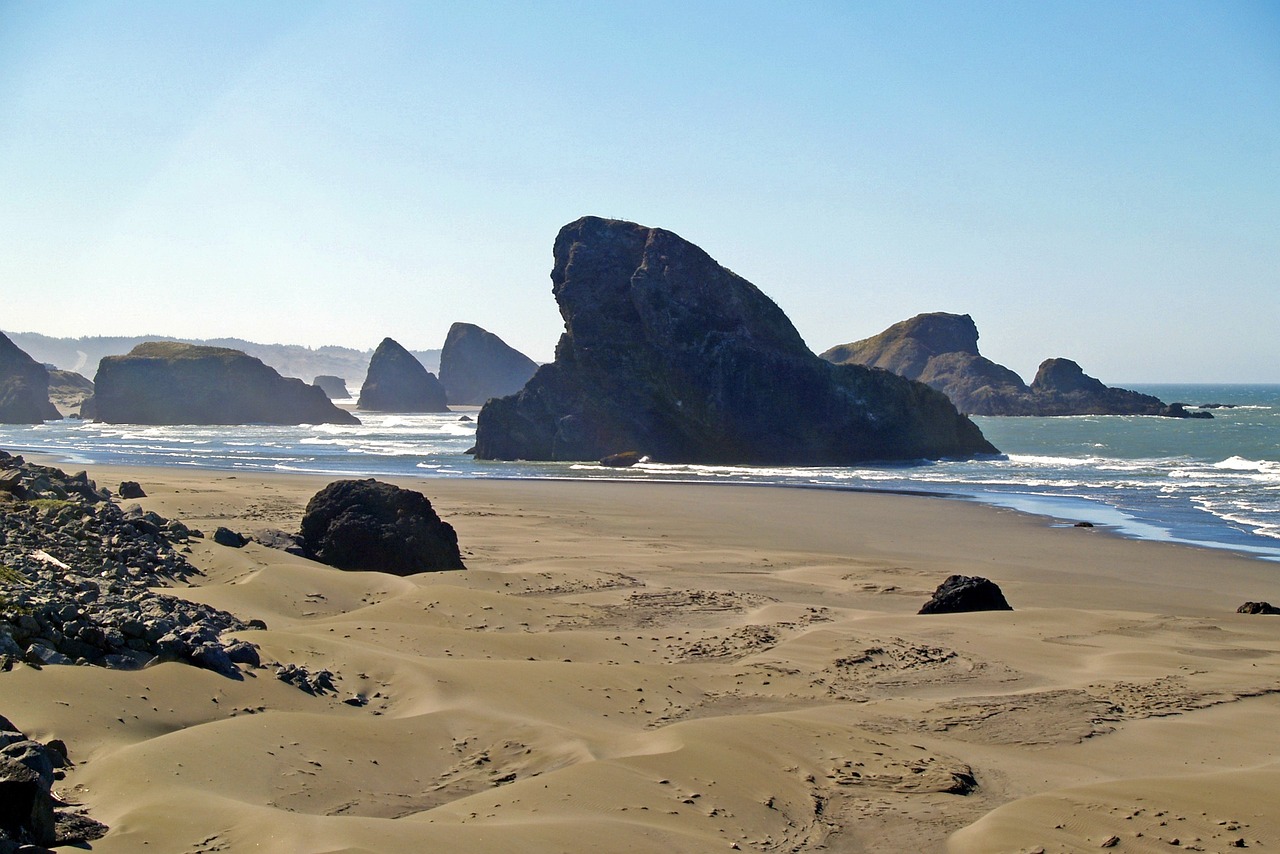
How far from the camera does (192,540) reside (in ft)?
39.5

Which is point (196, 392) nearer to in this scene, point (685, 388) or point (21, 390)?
point (21, 390)

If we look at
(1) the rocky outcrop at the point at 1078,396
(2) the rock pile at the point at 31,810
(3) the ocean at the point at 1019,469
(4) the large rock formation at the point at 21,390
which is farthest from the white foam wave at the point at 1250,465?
(4) the large rock formation at the point at 21,390

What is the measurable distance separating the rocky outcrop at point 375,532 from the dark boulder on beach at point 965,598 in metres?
6.21

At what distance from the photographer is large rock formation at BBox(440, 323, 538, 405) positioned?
16875 centimetres

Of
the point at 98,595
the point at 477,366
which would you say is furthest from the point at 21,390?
the point at 98,595

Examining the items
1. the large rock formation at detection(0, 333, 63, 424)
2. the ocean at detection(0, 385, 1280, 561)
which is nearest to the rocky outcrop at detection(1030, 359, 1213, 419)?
the ocean at detection(0, 385, 1280, 561)

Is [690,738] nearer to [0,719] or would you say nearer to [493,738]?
[493,738]

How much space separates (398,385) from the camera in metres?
139

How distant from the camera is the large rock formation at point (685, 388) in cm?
5488

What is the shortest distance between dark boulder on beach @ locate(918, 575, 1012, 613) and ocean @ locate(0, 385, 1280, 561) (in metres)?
10.0

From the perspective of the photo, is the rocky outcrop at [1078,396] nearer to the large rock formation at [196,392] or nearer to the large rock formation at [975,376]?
the large rock formation at [975,376]

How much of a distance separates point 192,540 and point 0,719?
7.70 meters

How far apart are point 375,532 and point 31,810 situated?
956 cm

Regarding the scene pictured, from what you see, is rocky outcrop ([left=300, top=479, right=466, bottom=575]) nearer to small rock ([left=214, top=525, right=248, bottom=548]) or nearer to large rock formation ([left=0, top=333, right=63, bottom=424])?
small rock ([left=214, top=525, right=248, bottom=548])
